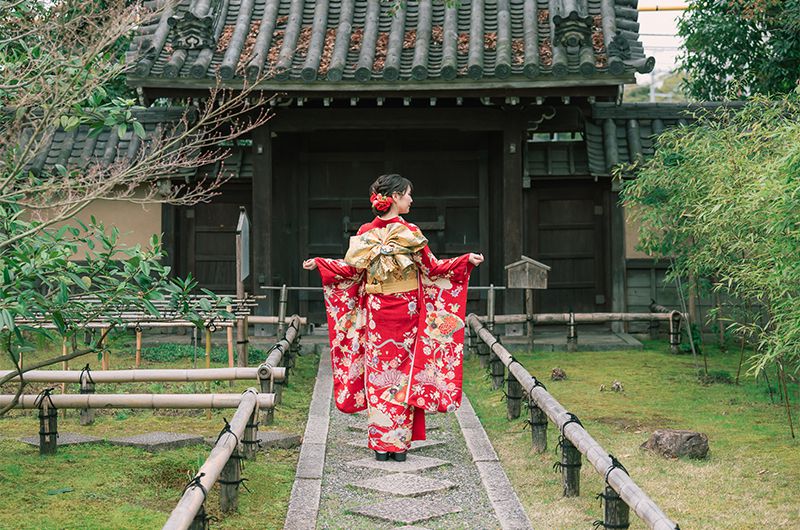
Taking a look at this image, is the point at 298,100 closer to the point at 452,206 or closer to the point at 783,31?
the point at 452,206

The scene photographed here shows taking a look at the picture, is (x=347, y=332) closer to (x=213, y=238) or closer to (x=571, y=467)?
(x=571, y=467)

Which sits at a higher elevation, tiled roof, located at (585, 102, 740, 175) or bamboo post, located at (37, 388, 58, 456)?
tiled roof, located at (585, 102, 740, 175)

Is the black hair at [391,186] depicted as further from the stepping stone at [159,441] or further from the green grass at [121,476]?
the stepping stone at [159,441]

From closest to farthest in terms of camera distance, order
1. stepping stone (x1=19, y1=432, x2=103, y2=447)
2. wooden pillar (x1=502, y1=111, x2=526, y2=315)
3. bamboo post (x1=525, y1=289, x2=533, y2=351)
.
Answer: stepping stone (x1=19, y1=432, x2=103, y2=447) → wooden pillar (x1=502, y1=111, x2=526, y2=315) → bamboo post (x1=525, y1=289, x2=533, y2=351)

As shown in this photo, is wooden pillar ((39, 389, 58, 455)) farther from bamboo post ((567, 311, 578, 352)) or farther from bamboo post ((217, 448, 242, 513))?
bamboo post ((567, 311, 578, 352))

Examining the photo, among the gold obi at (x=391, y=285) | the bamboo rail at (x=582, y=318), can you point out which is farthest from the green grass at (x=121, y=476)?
the bamboo rail at (x=582, y=318)

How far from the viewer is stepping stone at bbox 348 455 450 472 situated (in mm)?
7336

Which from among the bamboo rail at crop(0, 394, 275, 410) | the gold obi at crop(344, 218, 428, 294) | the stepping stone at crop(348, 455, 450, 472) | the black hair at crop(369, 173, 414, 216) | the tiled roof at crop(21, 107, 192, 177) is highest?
the tiled roof at crop(21, 107, 192, 177)

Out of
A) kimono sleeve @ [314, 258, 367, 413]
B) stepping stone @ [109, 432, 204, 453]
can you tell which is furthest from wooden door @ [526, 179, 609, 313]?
stepping stone @ [109, 432, 204, 453]

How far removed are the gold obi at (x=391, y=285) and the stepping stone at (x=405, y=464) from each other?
1.18 metres

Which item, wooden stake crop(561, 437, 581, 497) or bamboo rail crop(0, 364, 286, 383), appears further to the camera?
bamboo rail crop(0, 364, 286, 383)

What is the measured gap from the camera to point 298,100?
12547 mm

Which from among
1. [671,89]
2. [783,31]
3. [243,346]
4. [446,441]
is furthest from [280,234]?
[671,89]

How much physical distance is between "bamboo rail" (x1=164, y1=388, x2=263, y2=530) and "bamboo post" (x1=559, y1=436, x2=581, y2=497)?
1943 millimetres
